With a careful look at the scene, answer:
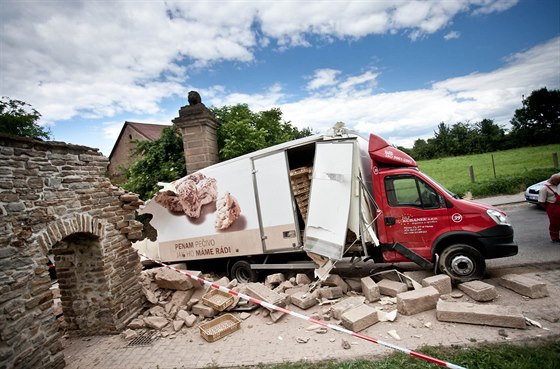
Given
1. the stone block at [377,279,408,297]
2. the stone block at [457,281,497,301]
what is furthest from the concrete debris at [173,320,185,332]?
the stone block at [457,281,497,301]

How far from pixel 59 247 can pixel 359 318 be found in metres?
5.42

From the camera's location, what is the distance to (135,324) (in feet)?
18.0

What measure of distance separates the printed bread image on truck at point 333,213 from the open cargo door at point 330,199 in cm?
2

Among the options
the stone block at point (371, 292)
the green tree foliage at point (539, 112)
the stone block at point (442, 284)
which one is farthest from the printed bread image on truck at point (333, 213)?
the green tree foliage at point (539, 112)

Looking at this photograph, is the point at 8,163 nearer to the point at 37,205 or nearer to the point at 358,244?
the point at 37,205

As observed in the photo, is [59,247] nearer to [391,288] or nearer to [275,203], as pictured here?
[275,203]

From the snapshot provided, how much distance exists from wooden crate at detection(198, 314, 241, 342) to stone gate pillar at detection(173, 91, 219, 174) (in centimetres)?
468

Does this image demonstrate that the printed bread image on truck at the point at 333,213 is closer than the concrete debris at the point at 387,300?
No

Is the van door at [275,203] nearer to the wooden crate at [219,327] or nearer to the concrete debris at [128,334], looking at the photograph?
the wooden crate at [219,327]

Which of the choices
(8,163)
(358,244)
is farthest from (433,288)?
(8,163)

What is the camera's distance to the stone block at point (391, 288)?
544 centimetres

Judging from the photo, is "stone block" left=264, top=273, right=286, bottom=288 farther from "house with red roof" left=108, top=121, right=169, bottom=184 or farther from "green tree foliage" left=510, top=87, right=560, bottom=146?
"green tree foliage" left=510, top=87, right=560, bottom=146

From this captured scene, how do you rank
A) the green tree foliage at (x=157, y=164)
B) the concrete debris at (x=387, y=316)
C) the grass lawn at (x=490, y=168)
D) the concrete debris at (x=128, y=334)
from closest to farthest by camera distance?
the concrete debris at (x=387, y=316) → the concrete debris at (x=128, y=334) → the green tree foliage at (x=157, y=164) → the grass lawn at (x=490, y=168)

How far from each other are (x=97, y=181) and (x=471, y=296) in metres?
6.97
